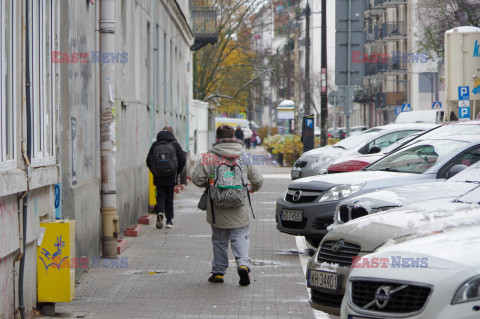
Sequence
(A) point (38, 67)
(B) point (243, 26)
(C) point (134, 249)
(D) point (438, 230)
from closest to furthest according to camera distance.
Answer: (D) point (438, 230) → (A) point (38, 67) → (C) point (134, 249) → (B) point (243, 26)

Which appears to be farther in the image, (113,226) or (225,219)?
(113,226)

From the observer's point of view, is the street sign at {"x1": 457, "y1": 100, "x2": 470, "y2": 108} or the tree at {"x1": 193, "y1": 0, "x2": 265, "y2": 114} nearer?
the street sign at {"x1": 457, "y1": 100, "x2": 470, "y2": 108}

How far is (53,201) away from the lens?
9.20m

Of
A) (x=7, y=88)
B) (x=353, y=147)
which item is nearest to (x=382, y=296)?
(x=7, y=88)

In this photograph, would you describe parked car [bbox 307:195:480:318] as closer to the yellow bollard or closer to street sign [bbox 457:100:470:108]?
the yellow bollard

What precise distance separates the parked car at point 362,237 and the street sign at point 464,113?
1511 centimetres

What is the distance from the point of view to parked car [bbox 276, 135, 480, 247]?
437 inches

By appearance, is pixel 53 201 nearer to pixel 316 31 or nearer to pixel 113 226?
pixel 113 226

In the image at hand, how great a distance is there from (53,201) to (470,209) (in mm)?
4233

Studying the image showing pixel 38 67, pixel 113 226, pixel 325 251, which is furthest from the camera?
pixel 113 226

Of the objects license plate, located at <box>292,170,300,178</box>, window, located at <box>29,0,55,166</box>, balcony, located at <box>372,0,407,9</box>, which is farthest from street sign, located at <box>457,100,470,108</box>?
balcony, located at <box>372,0,407,9</box>

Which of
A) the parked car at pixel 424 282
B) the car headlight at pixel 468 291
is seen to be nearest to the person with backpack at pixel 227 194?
the parked car at pixel 424 282

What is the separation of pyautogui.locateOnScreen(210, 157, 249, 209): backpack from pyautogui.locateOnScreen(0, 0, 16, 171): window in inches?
105

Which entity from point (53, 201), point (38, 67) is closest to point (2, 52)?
point (38, 67)
